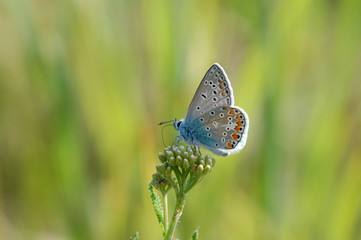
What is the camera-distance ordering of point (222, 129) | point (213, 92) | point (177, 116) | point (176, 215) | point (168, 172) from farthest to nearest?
point (177, 116) < point (222, 129) < point (213, 92) < point (168, 172) < point (176, 215)

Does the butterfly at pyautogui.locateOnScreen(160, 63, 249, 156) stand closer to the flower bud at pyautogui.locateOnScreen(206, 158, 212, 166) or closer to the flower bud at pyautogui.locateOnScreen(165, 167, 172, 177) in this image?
the flower bud at pyautogui.locateOnScreen(206, 158, 212, 166)

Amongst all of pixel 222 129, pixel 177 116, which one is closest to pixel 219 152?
pixel 222 129

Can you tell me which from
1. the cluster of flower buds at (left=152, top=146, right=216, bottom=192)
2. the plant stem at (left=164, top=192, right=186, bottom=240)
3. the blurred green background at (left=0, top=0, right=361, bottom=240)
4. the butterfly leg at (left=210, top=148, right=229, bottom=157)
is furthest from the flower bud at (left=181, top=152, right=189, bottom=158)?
the blurred green background at (left=0, top=0, right=361, bottom=240)

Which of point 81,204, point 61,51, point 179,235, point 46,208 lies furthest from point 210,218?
point 61,51

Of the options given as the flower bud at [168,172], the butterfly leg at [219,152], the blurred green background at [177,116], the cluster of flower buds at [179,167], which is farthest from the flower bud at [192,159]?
the blurred green background at [177,116]

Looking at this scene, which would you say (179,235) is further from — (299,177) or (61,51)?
A: (61,51)

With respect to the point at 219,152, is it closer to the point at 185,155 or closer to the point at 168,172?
the point at 185,155
